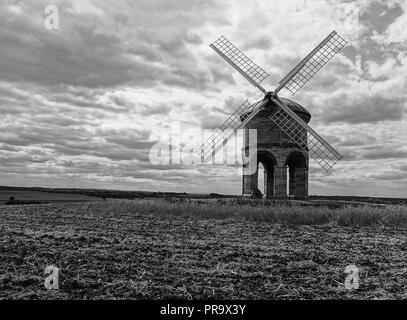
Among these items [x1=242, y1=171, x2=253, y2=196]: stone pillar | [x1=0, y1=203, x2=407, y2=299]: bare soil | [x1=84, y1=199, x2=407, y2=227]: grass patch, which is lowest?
[x1=0, y1=203, x2=407, y2=299]: bare soil

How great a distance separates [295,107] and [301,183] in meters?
6.07

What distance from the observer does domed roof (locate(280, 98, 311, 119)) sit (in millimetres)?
32531

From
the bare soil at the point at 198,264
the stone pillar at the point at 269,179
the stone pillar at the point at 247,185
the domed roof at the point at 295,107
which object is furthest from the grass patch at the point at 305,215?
the stone pillar at the point at 269,179

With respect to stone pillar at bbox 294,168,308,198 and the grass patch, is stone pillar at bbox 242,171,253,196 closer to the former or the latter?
stone pillar at bbox 294,168,308,198

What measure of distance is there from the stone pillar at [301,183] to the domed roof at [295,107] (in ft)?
14.6

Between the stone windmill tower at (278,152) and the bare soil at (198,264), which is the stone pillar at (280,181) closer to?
the stone windmill tower at (278,152)

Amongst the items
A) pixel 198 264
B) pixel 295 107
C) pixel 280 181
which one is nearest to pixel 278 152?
pixel 280 181

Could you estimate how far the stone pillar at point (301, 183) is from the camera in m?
34.1

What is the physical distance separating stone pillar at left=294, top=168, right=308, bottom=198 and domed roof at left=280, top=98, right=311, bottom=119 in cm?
445

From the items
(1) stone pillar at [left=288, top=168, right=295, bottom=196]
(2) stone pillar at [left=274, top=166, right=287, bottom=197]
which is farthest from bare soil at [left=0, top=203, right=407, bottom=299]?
(1) stone pillar at [left=288, top=168, right=295, bottom=196]

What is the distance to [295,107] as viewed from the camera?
3269 cm
